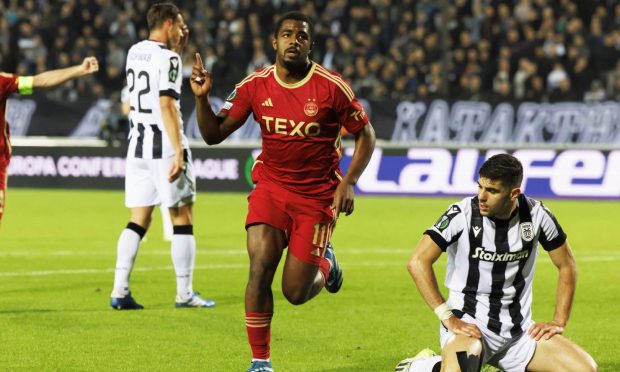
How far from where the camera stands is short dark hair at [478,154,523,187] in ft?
17.9

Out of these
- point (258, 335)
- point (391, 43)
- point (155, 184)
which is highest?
point (391, 43)

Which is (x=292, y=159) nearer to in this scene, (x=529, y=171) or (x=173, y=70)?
(x=173, y=70)

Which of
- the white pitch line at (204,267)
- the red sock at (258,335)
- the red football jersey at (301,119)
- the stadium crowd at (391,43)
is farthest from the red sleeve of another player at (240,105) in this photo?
the stadium crowd at (391,43)

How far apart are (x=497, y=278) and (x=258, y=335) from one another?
1.41 meters

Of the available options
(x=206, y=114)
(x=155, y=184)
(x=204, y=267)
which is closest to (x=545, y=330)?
(x=206, y=114)

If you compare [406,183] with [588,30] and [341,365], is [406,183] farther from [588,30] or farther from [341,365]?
[341,365]

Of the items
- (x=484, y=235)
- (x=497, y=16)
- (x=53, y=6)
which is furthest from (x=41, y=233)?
(x=53, y=6)

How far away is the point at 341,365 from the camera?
6867 millimetres

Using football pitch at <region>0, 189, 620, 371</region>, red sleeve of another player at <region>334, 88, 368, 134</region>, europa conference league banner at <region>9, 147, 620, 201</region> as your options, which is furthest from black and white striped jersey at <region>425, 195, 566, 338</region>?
europa conference league banner at <region>9, 147, 620, 201</region>

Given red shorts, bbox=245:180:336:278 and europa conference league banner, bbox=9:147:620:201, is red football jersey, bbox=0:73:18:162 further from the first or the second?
europa conference league banner, bbox=9:147:620:201

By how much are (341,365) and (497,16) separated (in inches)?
675

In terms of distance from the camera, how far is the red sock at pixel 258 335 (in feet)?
21.0

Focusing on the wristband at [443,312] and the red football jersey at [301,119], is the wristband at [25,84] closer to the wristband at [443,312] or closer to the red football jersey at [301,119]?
the red football jersey at [301,119]

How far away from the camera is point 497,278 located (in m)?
5.68
